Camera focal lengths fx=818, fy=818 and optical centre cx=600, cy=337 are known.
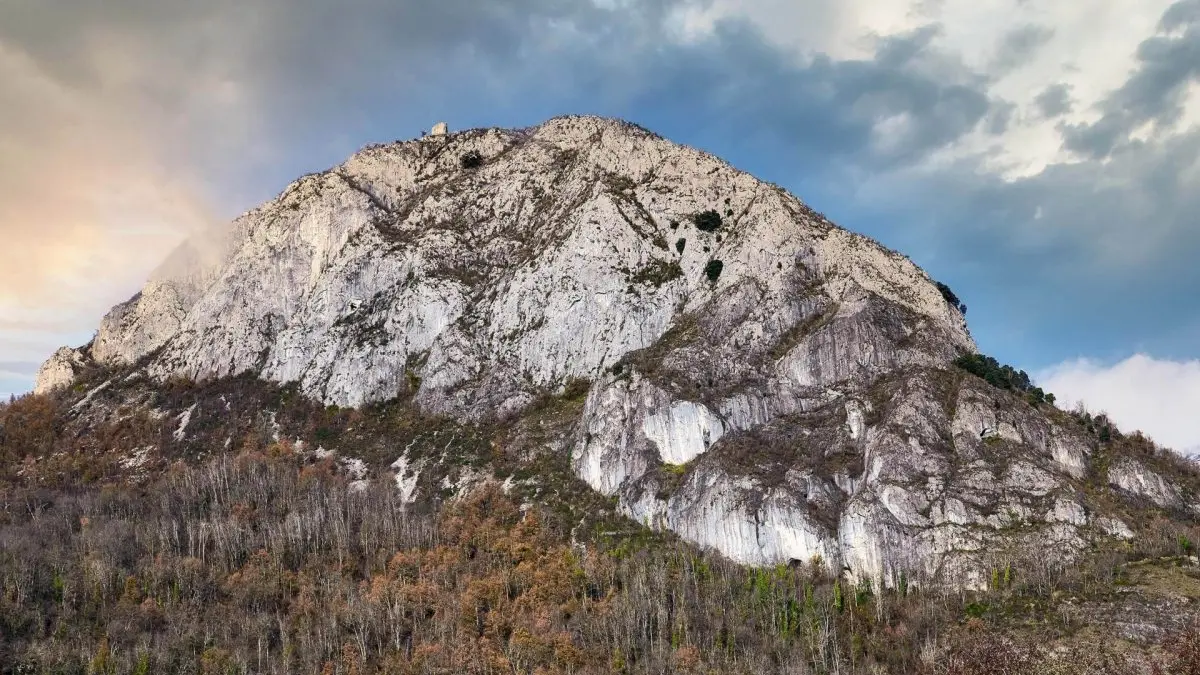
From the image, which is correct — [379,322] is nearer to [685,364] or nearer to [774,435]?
[685,364]

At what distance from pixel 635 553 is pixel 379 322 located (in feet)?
321

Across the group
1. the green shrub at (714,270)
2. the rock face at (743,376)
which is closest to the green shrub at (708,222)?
the rock face at (743,376)

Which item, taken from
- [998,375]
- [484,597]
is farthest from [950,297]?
[484,597]

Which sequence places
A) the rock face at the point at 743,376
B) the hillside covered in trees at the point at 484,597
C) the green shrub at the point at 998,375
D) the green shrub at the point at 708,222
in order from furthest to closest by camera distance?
the green shrub at the point at 708,222
the green shrub at the point at 998,375
the rock face at the point at 743,376
the hillside covered in trees at the point at 484,597

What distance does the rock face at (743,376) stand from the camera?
118312 mm

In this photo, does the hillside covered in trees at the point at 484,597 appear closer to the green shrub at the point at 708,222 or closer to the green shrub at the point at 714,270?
the green shrub at the point at 714,270

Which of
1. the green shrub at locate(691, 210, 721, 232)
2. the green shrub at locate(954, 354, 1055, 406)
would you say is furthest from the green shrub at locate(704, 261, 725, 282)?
the green shrub at locate(954, 354, 1055, 406)

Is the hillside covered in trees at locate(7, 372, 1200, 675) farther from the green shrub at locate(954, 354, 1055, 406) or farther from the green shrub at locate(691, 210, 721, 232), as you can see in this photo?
the green shrub at locate(691, 210, 721, 232)

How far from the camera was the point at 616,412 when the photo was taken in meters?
147

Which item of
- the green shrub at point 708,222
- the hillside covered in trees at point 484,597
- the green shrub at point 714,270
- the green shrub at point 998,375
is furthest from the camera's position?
the green shrub at point 708,222

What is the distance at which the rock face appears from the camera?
388 ft

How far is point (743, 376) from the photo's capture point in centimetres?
15075

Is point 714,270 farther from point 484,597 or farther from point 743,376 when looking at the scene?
point 484,597

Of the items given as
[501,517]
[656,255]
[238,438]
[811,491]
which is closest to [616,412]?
[501,517]
